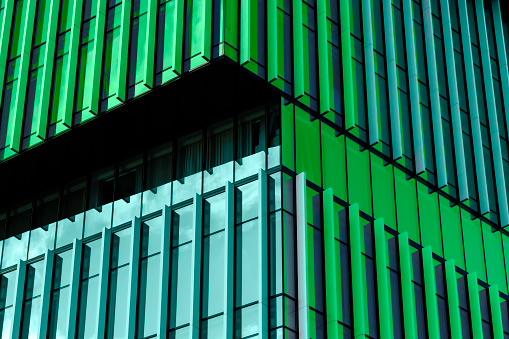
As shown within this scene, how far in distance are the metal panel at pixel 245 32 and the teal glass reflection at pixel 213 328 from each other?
856 cm

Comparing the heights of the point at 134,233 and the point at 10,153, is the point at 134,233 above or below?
below

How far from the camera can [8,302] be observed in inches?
1625

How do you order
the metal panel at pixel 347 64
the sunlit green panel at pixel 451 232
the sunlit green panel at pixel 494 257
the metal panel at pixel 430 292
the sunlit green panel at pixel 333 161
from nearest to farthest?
the sunlit green panel at pixel 333 161 < the metal panel at pixel 430 292 < the metal panel at pixel 347 64 < the sunlit green panel at pixel 451 232 < the sunlit green panel at pixel 494 257

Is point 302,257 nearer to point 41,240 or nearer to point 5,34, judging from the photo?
point 41,240

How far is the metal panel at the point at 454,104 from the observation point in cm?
4450

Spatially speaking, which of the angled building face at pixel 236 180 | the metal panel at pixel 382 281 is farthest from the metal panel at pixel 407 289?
the metal panel at pixel 382 281

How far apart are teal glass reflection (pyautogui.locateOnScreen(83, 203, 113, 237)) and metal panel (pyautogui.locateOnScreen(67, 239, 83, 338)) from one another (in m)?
0.70

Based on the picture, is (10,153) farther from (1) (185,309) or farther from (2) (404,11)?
(2) (404,11)

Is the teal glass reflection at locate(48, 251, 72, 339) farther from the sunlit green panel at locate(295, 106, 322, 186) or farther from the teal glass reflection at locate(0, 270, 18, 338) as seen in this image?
the sunlit green panel at locate(295, 106, 322, 186)

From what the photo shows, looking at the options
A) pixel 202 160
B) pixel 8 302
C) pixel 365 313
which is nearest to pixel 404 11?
pixel 202 160

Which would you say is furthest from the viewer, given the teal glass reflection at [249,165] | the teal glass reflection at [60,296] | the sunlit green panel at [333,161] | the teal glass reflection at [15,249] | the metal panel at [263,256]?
the teal glass reflection at [15,249]

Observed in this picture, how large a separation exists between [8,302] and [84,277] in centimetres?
414

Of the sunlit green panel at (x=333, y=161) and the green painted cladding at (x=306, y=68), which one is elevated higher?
the green painted cladding at (x=306, y=68)

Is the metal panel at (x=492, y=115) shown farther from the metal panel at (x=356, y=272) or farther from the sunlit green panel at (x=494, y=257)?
the metal panel at (x=356, y=272)
